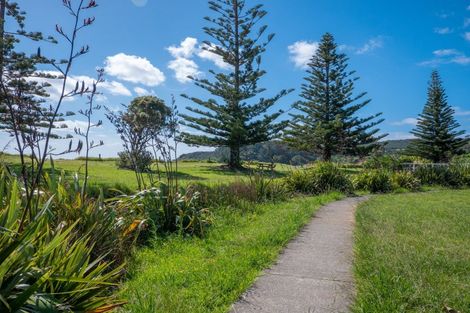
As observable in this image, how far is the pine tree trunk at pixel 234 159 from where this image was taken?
21.2 meters

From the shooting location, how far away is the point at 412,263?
3787mm

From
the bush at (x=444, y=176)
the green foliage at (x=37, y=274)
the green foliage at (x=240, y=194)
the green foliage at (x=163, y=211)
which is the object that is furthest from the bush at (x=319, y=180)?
the green foliage at (x=37, y=274)

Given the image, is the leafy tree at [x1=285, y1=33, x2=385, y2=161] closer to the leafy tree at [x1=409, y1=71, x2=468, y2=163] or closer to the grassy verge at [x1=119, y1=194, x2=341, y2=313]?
the leafy tree at [x1=409, y1=71, x2=468, y2=163]

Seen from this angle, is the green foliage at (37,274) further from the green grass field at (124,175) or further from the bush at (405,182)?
the bush at (405,182)

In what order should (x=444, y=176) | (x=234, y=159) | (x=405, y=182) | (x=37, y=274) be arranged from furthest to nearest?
1. (x=234, y=159)
2. (x=444, y=176)
3. (x=405, y=182)
4. (x=37, y=274)

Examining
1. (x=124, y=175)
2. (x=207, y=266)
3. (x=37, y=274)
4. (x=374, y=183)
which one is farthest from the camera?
(x=124, y=175)

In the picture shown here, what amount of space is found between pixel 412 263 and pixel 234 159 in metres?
17.8

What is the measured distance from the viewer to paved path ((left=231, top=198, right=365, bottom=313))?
9.50ft

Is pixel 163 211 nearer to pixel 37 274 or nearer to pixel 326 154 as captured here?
pixel 37 274

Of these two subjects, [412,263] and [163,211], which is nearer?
[412,263]

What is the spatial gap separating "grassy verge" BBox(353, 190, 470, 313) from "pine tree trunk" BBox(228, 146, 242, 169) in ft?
47.4

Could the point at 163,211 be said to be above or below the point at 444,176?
below

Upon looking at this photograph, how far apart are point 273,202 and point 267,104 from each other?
13732 millimetres

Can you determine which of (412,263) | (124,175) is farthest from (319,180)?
(412,263)
